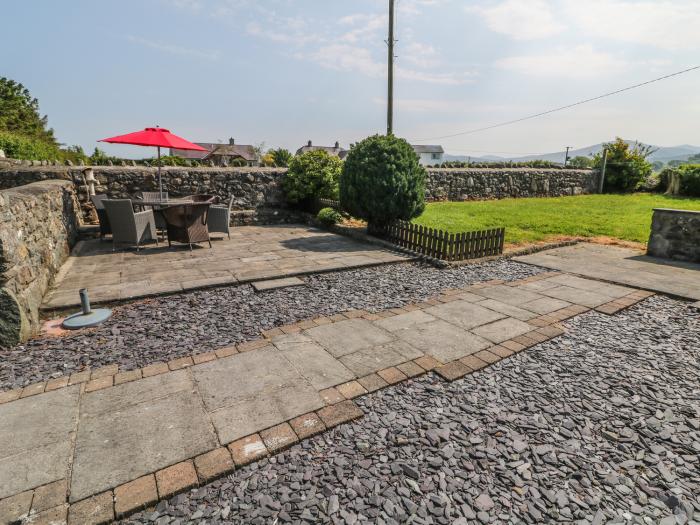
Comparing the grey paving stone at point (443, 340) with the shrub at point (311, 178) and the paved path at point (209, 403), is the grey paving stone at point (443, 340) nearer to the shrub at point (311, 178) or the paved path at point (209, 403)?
the paved path at point (209, 403)

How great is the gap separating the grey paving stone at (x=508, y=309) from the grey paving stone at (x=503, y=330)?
18 cm

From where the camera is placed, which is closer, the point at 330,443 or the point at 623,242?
the point at 330,443

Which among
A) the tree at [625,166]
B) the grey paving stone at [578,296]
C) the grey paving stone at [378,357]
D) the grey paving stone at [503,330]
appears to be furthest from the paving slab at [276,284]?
the tree at [625,166]

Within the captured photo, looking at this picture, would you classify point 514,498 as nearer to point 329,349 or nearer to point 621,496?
point 621,496

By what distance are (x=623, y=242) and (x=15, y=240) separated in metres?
11.1

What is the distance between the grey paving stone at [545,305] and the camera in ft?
14.8

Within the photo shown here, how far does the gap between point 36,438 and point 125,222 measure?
5346mm

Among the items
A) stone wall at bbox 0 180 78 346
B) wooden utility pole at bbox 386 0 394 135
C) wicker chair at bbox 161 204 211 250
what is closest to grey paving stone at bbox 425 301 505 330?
stone wall at bbox 0 180 78 346

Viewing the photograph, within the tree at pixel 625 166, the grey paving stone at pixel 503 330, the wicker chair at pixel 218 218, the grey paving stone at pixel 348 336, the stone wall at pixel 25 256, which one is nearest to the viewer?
the stone wall at pixel 25 256

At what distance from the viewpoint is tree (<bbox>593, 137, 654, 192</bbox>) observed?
1972cm

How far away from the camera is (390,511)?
1832 mm

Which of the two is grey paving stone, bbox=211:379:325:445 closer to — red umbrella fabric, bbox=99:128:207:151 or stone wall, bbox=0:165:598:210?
red umbrella fabric, bbox=99:128:207:151

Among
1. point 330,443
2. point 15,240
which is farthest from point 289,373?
point 15,240

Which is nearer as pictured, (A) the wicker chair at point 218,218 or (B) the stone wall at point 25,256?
(B) the stone wall at point 25,256
